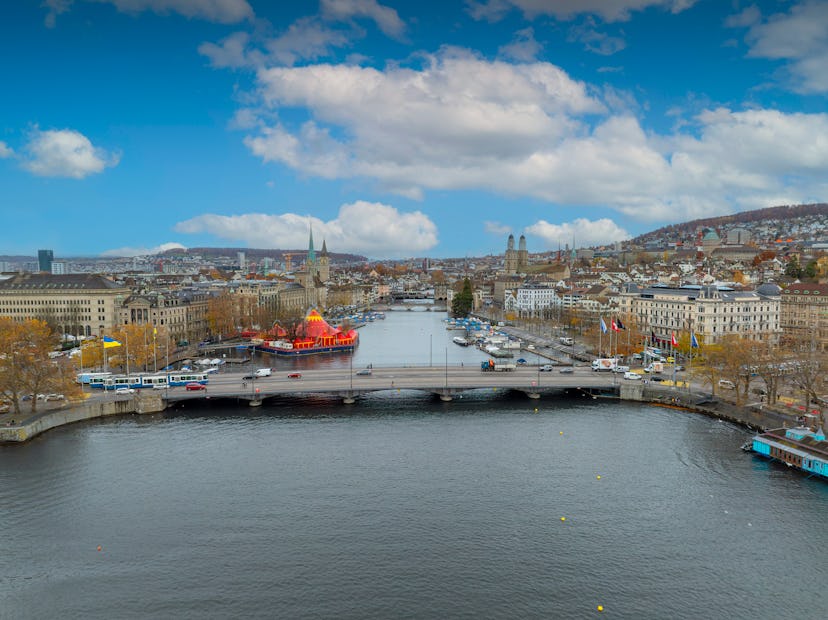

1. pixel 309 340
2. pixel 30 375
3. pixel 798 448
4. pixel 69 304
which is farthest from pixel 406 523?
pixel 69 304

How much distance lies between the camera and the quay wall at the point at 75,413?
39969 mm

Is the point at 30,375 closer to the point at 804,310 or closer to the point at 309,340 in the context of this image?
the point at 309,340

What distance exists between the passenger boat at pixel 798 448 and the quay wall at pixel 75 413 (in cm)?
4177

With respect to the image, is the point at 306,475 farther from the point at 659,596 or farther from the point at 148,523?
the point at 659,596

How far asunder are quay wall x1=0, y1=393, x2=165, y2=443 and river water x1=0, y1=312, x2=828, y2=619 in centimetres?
120

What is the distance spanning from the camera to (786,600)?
2225 cm

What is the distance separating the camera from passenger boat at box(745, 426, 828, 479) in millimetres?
33656

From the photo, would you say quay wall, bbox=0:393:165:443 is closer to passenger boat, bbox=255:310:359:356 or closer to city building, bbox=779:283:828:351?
passenger boat, bbox=255:310:359:356

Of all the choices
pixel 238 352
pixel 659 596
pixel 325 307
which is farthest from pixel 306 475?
pixel 325 307

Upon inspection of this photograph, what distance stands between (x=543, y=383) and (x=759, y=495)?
2331 centimetres

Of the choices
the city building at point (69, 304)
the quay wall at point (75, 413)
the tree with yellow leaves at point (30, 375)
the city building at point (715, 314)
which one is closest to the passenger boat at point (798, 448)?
the city building at point (715, 314)

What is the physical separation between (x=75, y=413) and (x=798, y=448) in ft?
154

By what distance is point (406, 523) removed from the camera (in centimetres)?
2773

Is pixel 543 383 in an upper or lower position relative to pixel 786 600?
upper
